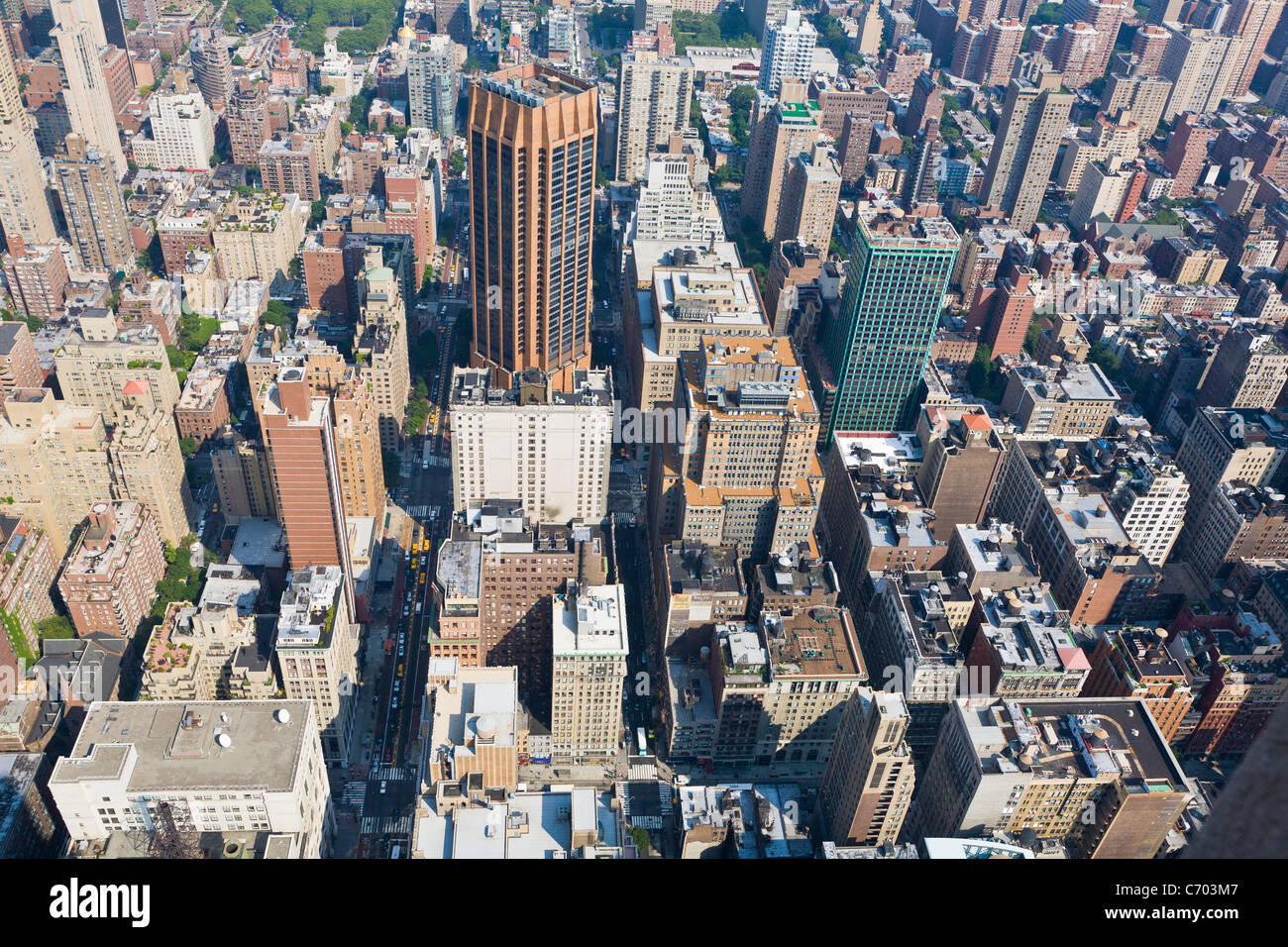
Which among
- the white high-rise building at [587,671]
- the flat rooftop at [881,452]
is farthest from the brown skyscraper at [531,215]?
the white high-rise building at [587,671]

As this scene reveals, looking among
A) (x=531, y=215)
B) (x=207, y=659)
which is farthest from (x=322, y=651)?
(x=531, y=215)

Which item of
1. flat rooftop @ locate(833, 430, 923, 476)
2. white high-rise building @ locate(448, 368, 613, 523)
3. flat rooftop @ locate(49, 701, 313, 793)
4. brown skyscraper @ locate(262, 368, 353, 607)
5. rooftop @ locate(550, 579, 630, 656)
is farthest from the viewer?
flat rooftop @ locate(833, 430, 923, 476)

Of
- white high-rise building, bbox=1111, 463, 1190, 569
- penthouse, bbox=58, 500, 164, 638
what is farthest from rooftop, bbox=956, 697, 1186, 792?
penthouse, bbox=58, 500, 164, 638

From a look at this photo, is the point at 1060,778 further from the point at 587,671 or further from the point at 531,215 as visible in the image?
the point at 531,215

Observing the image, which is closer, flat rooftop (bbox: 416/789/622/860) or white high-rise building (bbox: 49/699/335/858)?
white high-rise building (bbox: 49/699/335/858)

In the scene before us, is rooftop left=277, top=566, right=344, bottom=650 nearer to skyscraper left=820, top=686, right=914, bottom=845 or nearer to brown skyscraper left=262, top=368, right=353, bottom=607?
brown skyscraper left=262, top=368, right=353, bottom=607

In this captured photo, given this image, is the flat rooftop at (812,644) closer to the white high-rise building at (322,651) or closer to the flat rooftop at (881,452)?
the flat rooftop at (881,452)
